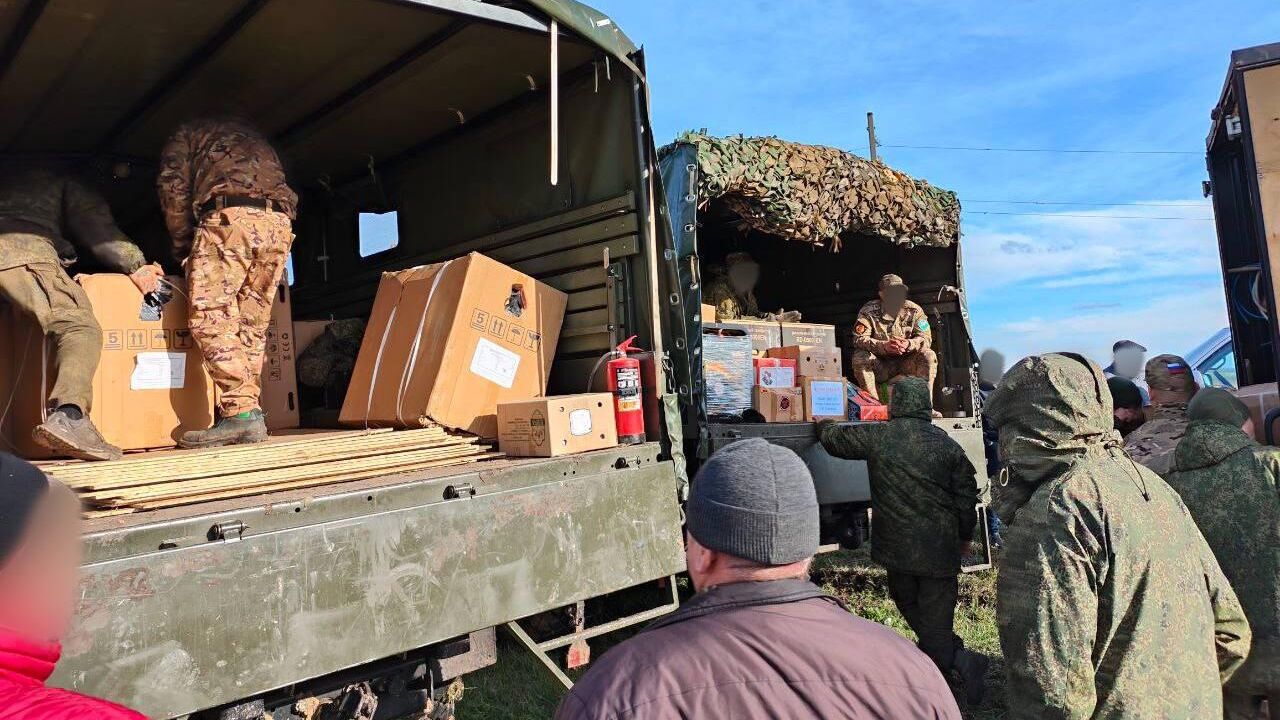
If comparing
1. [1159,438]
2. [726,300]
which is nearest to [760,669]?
[1159,438]

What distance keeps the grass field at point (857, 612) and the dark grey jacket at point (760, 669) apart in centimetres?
285

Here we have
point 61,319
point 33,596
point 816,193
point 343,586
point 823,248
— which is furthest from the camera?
point 823,248

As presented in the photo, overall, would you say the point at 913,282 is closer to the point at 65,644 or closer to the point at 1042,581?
the point at 1042,581

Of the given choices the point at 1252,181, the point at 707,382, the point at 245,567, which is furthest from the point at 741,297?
the point at 245,567

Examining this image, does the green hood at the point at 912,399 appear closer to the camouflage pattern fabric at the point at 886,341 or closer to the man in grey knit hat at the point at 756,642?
the camouflage pattern fabric at the point at 886,341

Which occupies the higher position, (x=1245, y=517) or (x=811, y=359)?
(x=811, y=359)

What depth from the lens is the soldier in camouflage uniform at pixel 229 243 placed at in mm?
3674

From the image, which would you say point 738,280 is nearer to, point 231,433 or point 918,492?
point 918,492

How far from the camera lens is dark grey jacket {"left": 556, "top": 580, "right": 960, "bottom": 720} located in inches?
48.0

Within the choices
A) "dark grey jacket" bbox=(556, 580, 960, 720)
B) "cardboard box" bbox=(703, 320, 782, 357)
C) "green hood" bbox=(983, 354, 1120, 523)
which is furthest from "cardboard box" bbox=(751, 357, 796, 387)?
"dark grey jacket" bbox=(556, 580, 960, 720)

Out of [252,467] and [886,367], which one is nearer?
[252,467]

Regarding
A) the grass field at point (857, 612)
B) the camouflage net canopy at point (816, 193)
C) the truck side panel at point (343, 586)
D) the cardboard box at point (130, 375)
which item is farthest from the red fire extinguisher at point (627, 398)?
the cardboard box at point (130, 375)

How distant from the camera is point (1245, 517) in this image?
306 centimetres

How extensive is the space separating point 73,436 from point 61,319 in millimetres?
579
